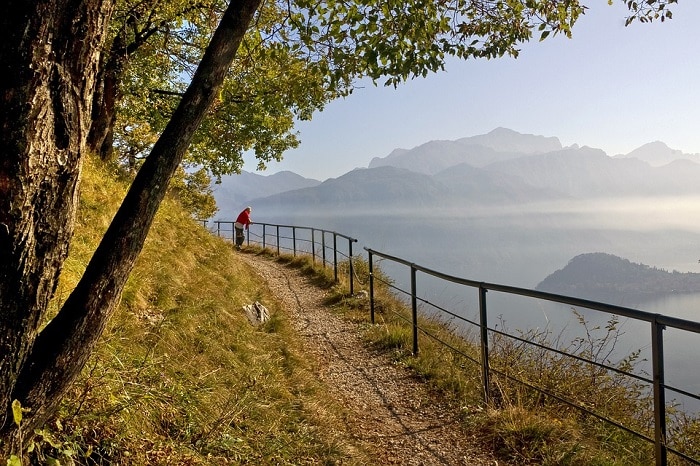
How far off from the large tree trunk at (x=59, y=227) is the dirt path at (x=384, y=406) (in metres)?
2.69

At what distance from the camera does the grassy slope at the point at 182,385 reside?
2453 millimetres

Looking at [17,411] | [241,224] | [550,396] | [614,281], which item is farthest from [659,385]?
[614,281]

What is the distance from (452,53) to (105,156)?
350 inches

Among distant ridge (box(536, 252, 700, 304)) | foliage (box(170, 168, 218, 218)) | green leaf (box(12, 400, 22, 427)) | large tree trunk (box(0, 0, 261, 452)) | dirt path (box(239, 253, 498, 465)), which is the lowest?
distant ridge (box(536, 252, 700, 304))

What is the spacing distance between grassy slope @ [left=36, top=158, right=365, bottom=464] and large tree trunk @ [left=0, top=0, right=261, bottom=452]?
1.16ft

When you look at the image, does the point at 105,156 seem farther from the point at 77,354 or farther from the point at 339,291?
the point at 77,354

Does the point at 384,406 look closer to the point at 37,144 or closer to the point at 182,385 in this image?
the point at 182,385

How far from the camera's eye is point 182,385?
11.0 ft

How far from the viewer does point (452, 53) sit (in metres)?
3.97

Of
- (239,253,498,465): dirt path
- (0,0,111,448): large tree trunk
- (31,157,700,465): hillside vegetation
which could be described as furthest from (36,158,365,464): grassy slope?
(0,0,111,448): large tree trunk

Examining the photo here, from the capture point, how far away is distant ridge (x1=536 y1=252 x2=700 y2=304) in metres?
132

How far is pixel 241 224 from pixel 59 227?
17389 mm

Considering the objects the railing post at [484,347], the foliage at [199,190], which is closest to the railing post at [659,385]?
the railing post at [484,347]

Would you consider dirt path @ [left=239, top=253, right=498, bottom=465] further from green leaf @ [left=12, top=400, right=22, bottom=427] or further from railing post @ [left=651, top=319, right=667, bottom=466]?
green leaf @ [left=12, top=400, right=22, bottom=427]
